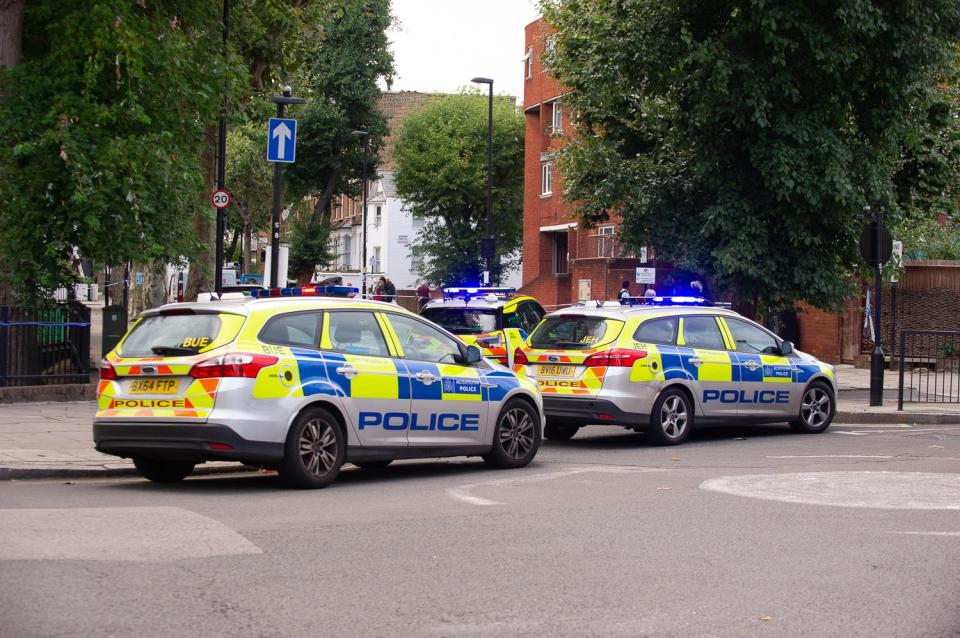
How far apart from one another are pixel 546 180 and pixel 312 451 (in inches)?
1750

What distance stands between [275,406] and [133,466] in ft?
7.99

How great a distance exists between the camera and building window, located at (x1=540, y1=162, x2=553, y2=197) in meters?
53.7

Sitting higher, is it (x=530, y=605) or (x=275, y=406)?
(x=275, y=406)

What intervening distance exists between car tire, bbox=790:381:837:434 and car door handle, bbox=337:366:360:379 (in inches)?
309

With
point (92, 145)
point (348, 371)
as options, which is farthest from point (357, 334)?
point (92, 145)

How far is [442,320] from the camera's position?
18.2 m

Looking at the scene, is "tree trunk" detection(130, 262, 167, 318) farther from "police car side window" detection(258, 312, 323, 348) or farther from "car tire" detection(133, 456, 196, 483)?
"police car side window" detection(258, 312, 323, 348)

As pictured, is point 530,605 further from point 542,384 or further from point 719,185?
point 719,185

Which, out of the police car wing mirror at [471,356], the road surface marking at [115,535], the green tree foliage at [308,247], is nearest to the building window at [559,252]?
the green tree foliage at [308,247]

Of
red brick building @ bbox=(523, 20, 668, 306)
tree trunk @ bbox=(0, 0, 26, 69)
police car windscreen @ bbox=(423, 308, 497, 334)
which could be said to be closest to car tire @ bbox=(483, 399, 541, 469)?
police car windscreen @ bbox=(423, 308, 497, 334)

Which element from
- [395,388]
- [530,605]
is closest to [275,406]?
[395,388]

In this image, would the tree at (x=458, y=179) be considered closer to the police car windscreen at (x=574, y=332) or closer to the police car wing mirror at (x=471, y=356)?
the police car windscreen at (x=574, y=332)

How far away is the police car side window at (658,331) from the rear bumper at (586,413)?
91 cm

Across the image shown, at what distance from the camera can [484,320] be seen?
18.1 m
